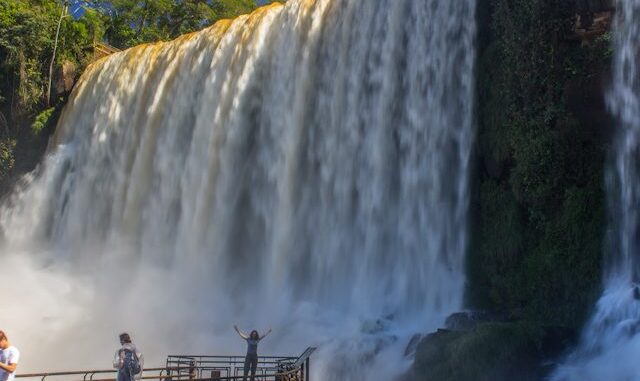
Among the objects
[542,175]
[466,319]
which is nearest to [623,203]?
[542,175]

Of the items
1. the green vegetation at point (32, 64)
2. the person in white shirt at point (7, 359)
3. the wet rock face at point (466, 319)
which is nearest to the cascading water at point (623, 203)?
the wet rock face at point (466, 319)

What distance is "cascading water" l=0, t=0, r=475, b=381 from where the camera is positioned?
1756 centimetres

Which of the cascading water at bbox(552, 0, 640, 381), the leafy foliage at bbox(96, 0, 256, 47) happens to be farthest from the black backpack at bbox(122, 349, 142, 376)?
the leafy foliage at bbox(96, 0, 256, 47)

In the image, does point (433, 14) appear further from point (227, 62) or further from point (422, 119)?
point (227, 62)

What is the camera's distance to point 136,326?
19.7m

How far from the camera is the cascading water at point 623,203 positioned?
1253 cm

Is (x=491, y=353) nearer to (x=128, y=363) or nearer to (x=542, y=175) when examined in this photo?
(x=542, y=175)

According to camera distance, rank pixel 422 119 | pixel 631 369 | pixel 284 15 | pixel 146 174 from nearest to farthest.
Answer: pixel 631 369
pixel 422 119
pixel 284 15
pixel 146 174

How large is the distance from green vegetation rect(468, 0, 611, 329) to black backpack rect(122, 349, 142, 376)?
8499 millimetres

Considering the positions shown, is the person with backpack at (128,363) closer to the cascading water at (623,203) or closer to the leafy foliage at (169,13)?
the cascading water at (623,203)

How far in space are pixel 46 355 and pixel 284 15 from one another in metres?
11.3

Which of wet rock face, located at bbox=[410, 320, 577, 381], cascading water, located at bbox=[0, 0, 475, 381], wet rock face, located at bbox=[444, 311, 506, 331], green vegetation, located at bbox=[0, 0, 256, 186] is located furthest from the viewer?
green vegetation, located at bbox=[0, 0, 256, 186]

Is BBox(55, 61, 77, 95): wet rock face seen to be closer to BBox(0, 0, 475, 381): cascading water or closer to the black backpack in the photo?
BBox(0, 0, 475, 381): cascading water

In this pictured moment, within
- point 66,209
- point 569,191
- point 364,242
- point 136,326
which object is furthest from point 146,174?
point 569,191
